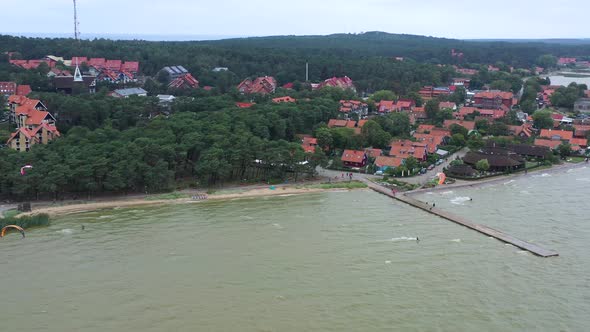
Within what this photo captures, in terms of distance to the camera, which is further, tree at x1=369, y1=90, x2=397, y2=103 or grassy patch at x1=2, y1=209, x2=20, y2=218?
tree at x1=369, y1=90, x2=397, y2=103

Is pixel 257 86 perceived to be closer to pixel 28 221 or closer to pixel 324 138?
pixel 324 138

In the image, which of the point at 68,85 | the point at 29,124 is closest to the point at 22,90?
the point at 68,85

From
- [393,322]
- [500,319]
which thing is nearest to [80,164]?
[393,322]

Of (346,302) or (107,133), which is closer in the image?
(346,302)

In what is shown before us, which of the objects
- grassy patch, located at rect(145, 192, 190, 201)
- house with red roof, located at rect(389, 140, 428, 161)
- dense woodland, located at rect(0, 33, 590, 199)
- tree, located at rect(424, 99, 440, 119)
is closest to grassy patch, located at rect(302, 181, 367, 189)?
dense woodland, located at rect(0, 33, 590, 199)

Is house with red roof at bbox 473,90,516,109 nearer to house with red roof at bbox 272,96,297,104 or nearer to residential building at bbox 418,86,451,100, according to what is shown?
residential building at bbox 418,86,451,100

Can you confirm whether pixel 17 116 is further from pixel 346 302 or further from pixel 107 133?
pixel 346 302

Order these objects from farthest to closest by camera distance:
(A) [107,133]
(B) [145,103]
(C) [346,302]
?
(B) [145,103]
(A) [107,133]
(C) [346,302]
